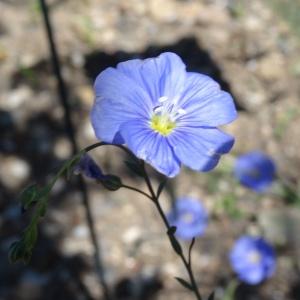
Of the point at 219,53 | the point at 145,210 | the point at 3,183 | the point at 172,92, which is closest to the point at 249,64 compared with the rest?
the point at 219,53

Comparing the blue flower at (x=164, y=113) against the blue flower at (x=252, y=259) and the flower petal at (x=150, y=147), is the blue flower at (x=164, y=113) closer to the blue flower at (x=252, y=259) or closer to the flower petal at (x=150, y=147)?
the flower petal at (x=150, y=147)

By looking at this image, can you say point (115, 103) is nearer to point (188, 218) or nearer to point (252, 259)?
point (252, 259)

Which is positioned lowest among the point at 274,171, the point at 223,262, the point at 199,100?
the point at 223,262

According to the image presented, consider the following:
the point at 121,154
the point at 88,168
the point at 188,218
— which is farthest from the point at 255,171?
the point at 88,168

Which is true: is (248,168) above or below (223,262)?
above

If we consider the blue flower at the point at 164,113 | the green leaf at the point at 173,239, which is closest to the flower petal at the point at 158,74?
the blue flower at the point at 164,113

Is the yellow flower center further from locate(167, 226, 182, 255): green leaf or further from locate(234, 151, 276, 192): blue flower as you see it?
locate(234, 151, 276, 192): blue flower

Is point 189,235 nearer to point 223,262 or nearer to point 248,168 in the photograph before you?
point 223,262

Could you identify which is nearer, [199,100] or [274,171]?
[199,100]
